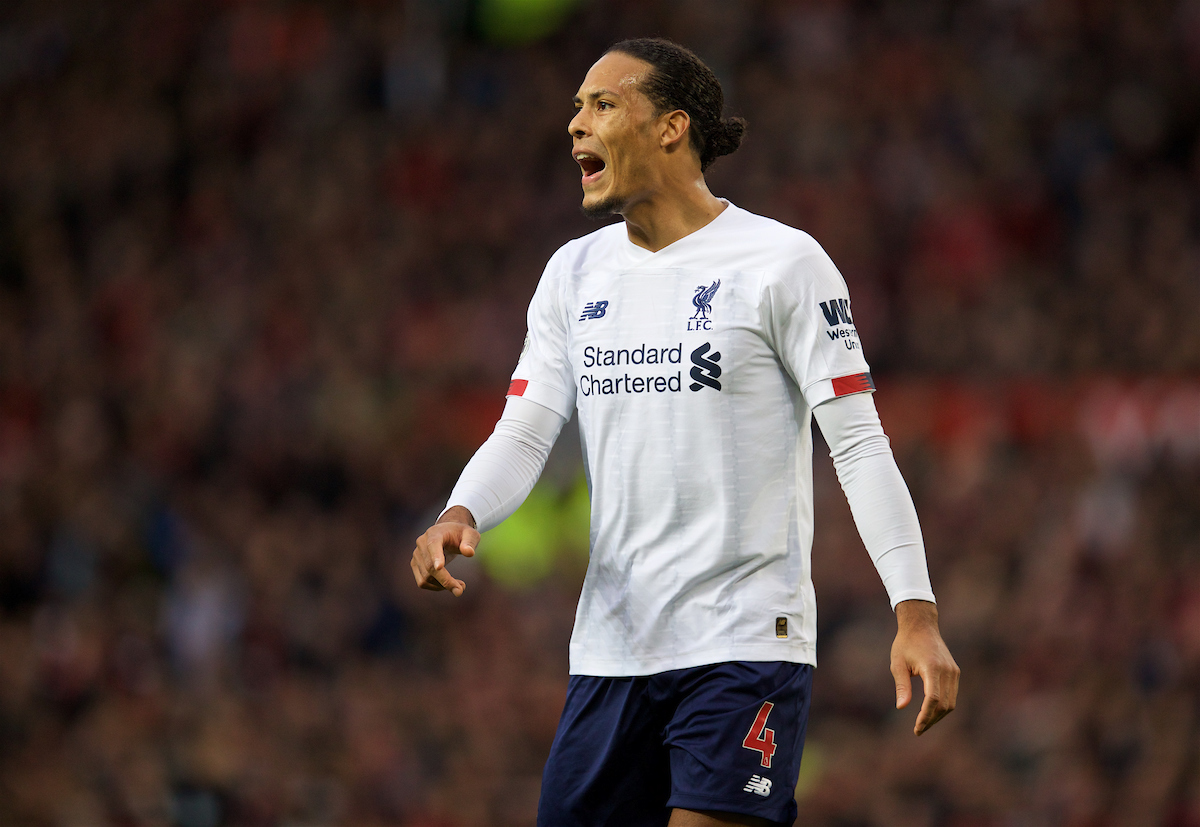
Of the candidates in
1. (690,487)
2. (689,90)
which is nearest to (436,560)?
(690,487)

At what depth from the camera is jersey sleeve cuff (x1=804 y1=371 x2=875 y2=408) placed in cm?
351

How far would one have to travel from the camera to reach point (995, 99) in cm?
1359

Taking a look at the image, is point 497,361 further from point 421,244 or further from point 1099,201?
point 1099,201

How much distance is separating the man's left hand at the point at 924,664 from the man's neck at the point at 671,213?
111 cm

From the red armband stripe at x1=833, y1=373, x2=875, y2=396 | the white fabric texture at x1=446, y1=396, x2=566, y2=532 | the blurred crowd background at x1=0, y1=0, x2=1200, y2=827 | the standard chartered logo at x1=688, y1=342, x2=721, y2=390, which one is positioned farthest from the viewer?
the blurred crowd background at x1=0, y1=0, x2=1200, y2=827

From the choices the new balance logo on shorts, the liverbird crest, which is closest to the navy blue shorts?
the new balance logo on shorts

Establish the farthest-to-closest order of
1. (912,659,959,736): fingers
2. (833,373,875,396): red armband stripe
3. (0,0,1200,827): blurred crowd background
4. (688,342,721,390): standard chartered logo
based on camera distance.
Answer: (0,0,1200,827): blurred crowd background
(688,342,721,390): standard chartered logo
(833,373,875,396): red armband stripe
(912,659,959,736): fingers

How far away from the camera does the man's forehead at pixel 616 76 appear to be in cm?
380

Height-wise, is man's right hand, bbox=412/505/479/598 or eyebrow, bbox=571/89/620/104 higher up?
eyebrow, bbox=571/89/620/104

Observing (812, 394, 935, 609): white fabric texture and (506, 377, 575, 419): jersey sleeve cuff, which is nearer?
(812, 394, 935, 609): white fabric texture

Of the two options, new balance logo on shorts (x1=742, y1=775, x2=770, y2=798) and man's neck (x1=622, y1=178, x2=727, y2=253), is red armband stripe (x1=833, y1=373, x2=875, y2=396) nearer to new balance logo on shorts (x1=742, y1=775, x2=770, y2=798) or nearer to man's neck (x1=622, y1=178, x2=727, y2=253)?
man's neck (x1=622, y1=178, x2=727, y2=253)

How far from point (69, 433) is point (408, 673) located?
337 cm

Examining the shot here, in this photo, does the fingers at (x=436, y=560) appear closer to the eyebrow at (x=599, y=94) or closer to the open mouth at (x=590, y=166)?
the open mouth at (x=590, y=166)

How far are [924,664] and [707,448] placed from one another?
29.0 inches
